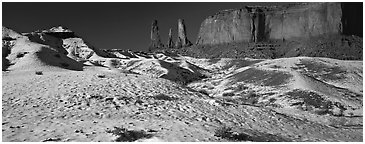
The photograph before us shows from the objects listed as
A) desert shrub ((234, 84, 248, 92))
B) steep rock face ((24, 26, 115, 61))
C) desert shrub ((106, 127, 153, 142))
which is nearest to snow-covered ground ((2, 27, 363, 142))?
desert shrub ((106, 127, 153, 142))

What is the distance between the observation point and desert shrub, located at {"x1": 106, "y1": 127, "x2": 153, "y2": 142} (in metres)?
10.7

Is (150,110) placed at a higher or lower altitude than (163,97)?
lower

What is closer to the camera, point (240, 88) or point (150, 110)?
point (150, 110)

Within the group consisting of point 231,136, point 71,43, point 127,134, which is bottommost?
point 231,136

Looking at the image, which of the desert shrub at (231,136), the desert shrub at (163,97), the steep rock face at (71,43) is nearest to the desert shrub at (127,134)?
the desert shrub at (231,136)

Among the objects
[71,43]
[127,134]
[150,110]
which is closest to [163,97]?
[150,110]

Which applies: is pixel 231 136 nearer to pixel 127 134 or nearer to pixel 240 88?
pixel 127 134

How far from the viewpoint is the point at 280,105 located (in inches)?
1166

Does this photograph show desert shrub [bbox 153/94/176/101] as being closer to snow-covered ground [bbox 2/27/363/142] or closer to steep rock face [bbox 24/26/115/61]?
snow-covered ground [bbox 2/27/363/142]

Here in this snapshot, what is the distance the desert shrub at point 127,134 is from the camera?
A: 10727mm

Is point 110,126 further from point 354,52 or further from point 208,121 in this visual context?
point 354,52

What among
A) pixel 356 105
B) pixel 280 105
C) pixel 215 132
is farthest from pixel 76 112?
pixel 356 105

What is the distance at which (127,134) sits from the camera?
36.8 feet

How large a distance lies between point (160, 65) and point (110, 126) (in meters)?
47.5
